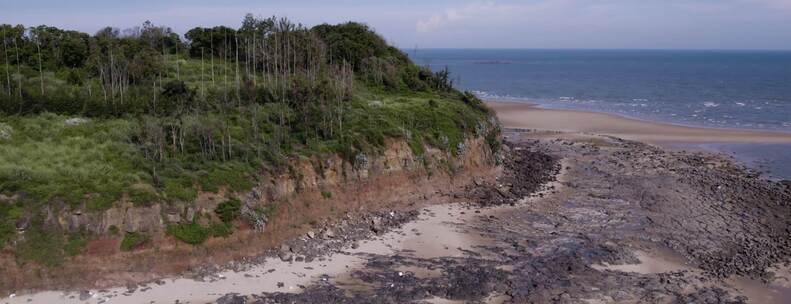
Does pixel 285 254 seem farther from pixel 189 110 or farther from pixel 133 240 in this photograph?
pixel 189 110

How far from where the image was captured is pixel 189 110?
102 ft

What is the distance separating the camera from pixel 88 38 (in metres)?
41.8

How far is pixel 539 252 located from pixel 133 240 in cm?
1487

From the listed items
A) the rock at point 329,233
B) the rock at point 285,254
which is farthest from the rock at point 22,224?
the rock at point 329,233

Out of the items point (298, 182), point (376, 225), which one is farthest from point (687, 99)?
point (298, 182)

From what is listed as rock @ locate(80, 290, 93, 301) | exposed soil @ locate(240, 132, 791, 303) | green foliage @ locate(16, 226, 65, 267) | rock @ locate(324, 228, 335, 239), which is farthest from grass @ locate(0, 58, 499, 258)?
exposed soil @ locate(240, 132, 791, 303)

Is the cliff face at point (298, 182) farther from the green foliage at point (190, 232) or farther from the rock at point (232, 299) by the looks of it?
the rock at point (232, 299)

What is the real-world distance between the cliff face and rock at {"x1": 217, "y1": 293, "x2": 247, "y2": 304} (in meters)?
3.81

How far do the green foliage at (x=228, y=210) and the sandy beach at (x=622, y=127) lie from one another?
38.3m

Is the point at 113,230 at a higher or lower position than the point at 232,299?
higher

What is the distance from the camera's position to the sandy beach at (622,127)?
170 feet

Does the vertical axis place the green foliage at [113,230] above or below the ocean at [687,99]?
below

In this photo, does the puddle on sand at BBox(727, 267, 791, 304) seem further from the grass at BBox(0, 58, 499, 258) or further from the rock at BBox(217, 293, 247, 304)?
the rock at BBox(217, 293, 247, 304)

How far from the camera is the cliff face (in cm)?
2094
